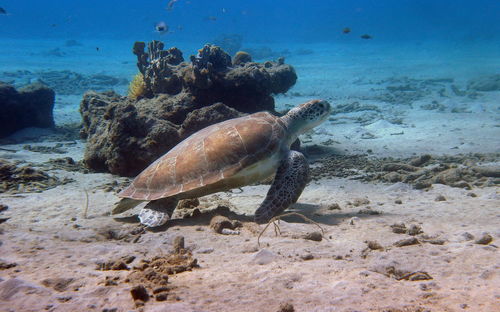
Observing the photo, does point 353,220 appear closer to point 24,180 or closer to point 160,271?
point 160,271

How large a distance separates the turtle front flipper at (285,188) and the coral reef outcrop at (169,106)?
10.3 feet

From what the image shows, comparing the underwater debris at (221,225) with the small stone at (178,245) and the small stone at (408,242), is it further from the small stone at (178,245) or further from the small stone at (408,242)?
the small stone at (408,242)

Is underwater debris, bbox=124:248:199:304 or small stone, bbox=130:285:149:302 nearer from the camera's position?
small stone, bbox=130:285:149:302

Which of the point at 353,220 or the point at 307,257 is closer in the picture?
the point at 307,257

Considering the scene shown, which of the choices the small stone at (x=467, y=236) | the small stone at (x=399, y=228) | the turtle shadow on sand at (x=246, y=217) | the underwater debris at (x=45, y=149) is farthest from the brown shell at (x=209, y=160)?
the underwater debris at (x=45, y=149)

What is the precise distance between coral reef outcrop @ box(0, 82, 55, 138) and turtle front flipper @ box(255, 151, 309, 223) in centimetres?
1110

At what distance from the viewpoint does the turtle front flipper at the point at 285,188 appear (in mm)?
4113

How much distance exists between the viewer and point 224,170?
4.39 m

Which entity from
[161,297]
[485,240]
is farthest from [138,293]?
[485,240]

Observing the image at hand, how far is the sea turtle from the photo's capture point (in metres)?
4.32

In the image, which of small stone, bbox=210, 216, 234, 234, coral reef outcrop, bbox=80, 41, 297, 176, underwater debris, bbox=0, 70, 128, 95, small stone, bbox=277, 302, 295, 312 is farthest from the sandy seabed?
underwater debris, bbox=0, 70, 128, 95

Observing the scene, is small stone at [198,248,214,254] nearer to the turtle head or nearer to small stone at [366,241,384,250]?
small stone at [366,241,384,250]

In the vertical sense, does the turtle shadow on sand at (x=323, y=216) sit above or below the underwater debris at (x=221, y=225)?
below

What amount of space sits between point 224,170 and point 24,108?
11.1 m
